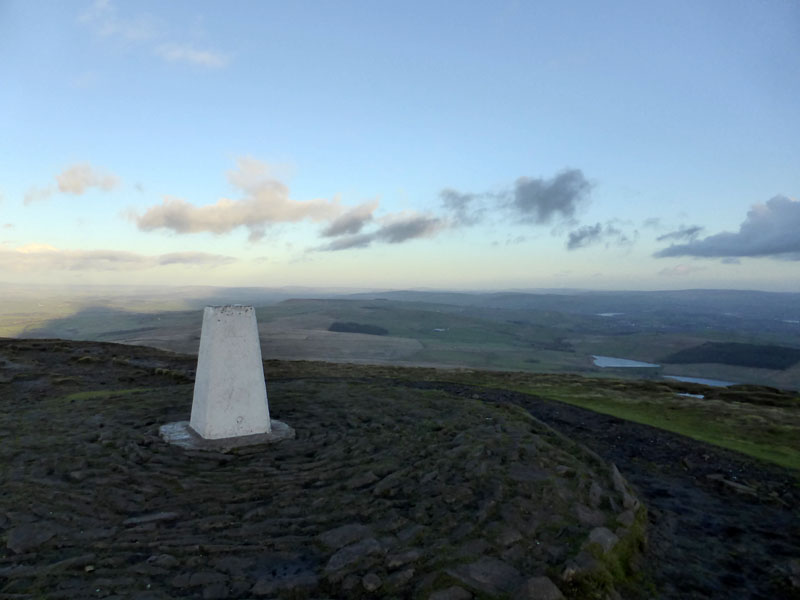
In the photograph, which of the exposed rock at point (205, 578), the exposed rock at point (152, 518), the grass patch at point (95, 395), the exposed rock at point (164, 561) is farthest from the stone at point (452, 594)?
the grass patch at point (95, 395)

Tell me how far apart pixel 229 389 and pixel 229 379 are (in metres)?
0.31

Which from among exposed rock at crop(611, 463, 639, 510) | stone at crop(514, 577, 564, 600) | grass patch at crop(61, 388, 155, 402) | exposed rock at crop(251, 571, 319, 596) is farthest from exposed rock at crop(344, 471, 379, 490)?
grass patch at crop(61, 388, 155, 402)

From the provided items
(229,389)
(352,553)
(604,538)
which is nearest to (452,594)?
(352,553)

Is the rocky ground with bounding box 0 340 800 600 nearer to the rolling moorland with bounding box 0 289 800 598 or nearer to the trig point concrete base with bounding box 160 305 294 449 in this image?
the rolling moorland with bounding box 0 289 800 598

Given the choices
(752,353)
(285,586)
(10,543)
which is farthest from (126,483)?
(752,353)

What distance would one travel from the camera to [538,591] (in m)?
6.55

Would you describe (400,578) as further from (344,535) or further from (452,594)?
(344,535)

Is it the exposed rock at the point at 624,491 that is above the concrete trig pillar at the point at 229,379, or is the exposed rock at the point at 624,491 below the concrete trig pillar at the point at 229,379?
below

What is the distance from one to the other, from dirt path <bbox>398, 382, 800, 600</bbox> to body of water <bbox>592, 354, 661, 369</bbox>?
142 meters

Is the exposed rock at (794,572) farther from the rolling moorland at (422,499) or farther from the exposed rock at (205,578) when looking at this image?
the exposed rock at (205,578)

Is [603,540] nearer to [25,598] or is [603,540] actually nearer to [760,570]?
[760,570]

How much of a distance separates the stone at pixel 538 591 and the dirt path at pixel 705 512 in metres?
1.99

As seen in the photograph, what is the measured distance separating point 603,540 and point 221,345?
11323 millimetres

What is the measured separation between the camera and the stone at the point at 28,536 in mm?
7703
